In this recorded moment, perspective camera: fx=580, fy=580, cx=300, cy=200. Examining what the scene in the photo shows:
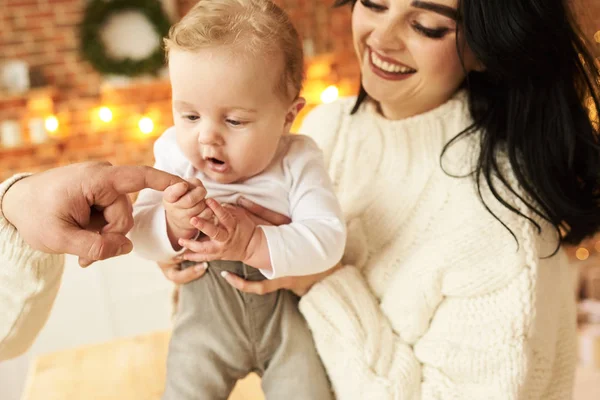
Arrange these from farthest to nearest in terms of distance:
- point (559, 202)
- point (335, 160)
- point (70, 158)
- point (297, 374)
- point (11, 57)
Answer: point (70, 158) → point (11, 57) → point (335, 160) → point (559, 202) → point (297, 374)

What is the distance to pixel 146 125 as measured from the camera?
14.7ft

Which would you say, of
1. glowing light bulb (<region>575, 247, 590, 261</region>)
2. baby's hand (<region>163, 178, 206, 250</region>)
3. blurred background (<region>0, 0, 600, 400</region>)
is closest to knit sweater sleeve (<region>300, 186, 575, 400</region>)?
baby's hand (<region>163, 178, 206, 250</region>)

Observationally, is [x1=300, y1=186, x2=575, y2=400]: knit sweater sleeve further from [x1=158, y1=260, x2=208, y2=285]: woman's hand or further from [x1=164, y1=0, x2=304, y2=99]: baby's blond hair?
[x1=164, y1=0, x2=304, y2=99]: baby's blond hair

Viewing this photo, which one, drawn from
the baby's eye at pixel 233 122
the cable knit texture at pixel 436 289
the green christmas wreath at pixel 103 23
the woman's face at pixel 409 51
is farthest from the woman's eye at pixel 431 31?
the green christmas wreath at pixel 103 23

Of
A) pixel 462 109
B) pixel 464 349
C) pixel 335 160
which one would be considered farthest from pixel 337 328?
pixel 462 109

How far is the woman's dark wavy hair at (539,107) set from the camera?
1.15 m

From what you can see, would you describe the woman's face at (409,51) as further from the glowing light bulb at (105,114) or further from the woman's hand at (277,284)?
the glowing light bulb at (105,114)

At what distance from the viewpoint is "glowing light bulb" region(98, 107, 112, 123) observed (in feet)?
14.4

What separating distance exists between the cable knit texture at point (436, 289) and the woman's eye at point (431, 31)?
0.19 metres

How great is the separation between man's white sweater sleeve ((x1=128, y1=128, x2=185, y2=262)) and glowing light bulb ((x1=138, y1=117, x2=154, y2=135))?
11.6 ft

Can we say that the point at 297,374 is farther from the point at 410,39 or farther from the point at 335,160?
the point at 410,39

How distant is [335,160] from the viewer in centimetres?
145

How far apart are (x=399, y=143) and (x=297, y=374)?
576mm

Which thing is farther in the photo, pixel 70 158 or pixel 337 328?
pixel 70 158
